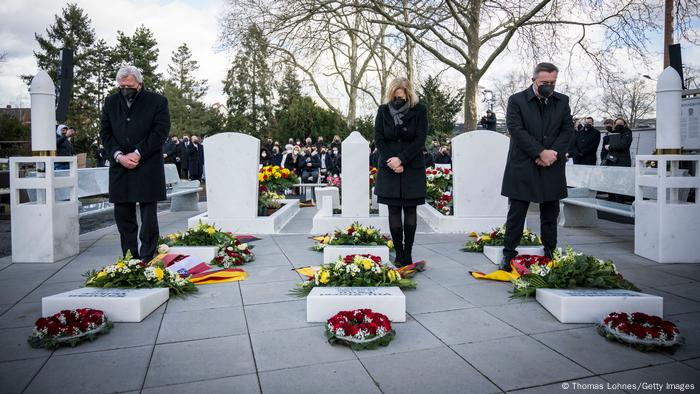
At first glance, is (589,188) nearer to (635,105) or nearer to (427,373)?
(427,373)

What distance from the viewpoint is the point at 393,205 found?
221 inches

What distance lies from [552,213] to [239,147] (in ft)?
17.1

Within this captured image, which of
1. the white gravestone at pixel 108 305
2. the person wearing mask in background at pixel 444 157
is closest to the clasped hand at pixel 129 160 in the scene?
the white gravestone at pixel 108 305

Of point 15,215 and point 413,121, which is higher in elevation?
point 413,121

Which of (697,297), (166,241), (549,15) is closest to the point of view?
(697,297)

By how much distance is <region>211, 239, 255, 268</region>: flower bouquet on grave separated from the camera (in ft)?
19.6

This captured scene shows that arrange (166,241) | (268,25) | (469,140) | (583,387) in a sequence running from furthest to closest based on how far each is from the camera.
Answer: (268,25) → (469,140) → (166,241) → (583,387)

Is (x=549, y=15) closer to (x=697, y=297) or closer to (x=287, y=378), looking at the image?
(x=697, y=297)

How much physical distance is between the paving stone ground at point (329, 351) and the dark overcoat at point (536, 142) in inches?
44.9

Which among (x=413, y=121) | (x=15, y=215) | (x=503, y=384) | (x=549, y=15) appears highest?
(x=549, y=15)

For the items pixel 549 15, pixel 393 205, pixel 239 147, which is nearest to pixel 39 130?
pixel 239 147

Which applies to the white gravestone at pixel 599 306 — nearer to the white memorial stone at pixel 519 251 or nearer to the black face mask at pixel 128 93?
the white memorial stone at pixel 519 251

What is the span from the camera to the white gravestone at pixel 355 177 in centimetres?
859

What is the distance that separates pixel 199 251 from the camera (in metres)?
6.26
